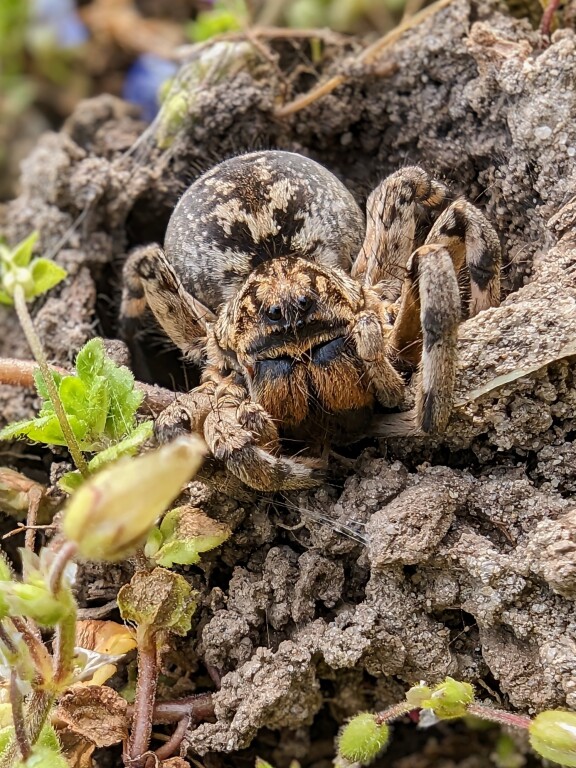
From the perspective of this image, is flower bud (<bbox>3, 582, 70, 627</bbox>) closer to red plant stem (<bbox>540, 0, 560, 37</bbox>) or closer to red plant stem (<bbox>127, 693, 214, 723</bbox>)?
red plant stem (<bbox>127, 693, 214, 723</bbox>)

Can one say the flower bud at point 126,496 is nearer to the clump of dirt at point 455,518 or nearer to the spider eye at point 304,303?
the clump of dirt at point 455,518

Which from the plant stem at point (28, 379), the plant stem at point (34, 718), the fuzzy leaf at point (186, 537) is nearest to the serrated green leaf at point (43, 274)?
the plant stem at point (28, 379)

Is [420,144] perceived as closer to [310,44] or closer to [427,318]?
[310,44]

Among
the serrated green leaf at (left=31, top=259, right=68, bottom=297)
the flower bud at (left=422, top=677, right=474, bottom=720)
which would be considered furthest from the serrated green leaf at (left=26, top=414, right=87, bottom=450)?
the flower bud at (left=422, top=677, right=474, bottom=720)

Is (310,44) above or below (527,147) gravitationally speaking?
above

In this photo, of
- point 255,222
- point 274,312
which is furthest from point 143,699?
point 255,222

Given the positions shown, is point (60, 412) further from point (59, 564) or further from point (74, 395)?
point (59, 564)

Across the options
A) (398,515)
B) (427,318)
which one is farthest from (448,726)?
(427,318)
